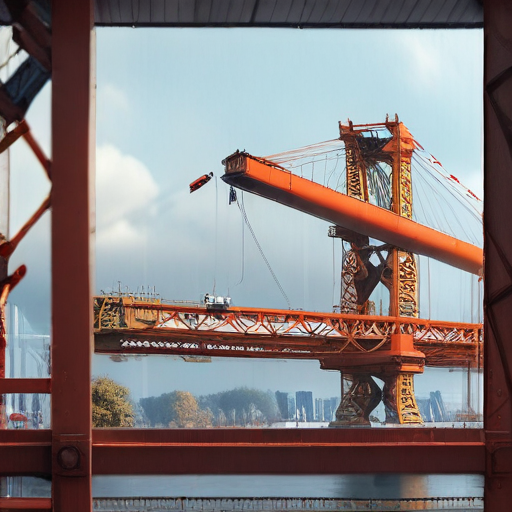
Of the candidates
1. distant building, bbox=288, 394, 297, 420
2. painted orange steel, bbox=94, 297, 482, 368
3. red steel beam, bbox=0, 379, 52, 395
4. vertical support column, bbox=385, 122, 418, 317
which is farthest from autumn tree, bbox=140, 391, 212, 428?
red steel beam, bbox=0, 379, 52, 395

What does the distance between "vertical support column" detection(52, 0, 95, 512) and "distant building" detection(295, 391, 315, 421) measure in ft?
50.7

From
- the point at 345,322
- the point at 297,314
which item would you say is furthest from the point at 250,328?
the point at 345,322

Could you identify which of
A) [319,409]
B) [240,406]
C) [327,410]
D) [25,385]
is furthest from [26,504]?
[327,410]

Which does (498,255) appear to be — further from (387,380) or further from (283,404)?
(387,380)

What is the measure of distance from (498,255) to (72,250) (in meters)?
1.69

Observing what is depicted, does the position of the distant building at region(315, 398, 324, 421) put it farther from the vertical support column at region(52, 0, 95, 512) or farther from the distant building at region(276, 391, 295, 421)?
the vertical support column at region(52, 0, 95, 512)

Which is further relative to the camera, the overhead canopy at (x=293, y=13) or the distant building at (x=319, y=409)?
the distant building at (x=319, y=409)

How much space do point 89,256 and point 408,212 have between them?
1818 centimetres

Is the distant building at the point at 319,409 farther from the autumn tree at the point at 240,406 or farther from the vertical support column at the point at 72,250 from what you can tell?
the vertical support column at the point at 72,250

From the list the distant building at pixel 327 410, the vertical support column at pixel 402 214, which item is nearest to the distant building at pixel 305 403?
the distant building at pixel 327 410

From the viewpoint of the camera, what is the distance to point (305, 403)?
59.4 ft

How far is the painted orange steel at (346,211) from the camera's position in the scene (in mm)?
16180

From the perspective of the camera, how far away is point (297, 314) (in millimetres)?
17828

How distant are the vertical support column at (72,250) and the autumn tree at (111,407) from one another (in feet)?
43.8
